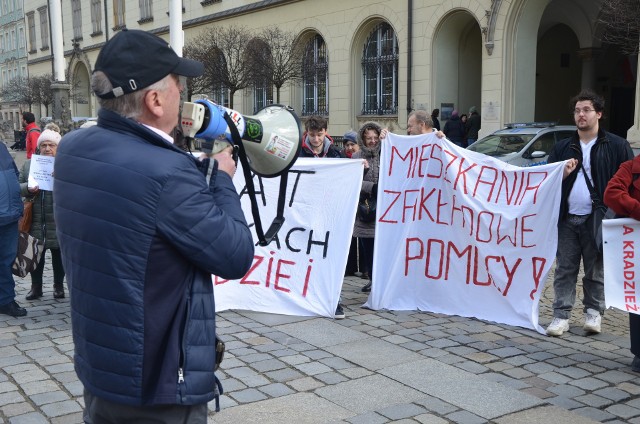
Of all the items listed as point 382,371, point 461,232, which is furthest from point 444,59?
point 382,371

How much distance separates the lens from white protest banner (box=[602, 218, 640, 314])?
15.8ft

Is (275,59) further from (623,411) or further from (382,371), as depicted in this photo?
(623,411)

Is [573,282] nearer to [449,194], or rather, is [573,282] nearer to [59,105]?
[449,194]

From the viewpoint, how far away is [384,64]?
78.6 ft

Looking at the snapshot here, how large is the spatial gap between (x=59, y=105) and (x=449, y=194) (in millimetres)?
12219

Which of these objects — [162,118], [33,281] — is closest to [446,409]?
[162,118]

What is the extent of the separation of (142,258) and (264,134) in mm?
737

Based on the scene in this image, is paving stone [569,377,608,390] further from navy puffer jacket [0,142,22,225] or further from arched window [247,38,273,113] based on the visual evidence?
arched window [247,38,273,113]

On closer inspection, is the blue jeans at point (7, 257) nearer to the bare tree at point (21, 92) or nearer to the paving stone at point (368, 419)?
the paving stone at point (368, 419)

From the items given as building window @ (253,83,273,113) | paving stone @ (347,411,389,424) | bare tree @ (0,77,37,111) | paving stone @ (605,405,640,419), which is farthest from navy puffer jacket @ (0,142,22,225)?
bare tree @ (0,77,37,111)

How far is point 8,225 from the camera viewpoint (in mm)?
6285

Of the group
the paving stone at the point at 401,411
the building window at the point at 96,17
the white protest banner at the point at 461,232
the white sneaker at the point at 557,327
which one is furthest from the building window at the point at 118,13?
the paving stone at the point at 401,411

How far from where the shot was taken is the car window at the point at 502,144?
44.7ft

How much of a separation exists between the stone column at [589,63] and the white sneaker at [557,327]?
1887 cm
